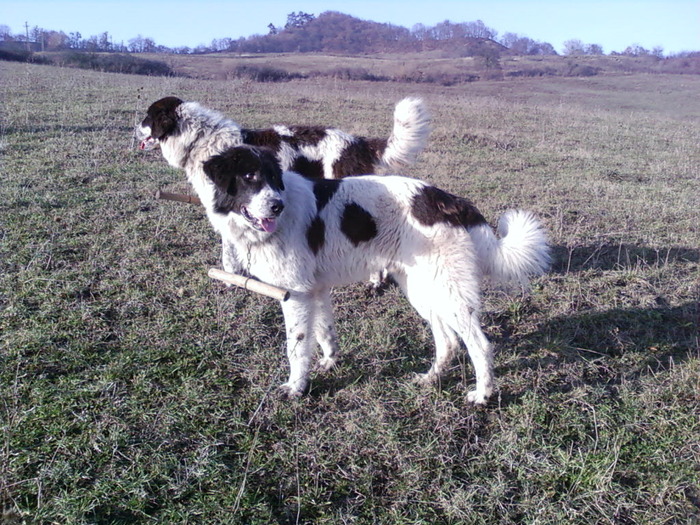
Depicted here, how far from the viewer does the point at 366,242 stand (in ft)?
10.4

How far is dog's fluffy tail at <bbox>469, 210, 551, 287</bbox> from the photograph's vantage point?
3.14m

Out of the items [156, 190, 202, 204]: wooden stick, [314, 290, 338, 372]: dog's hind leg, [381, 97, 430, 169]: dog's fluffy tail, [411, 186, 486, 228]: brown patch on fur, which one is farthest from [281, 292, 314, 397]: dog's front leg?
[381, 97, 430, 169]: dog's fluffy tail

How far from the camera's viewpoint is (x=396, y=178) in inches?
132

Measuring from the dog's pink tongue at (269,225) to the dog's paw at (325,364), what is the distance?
114 centimetres

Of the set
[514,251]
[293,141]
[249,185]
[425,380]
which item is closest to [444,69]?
[293,141]

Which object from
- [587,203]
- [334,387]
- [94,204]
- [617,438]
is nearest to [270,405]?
[334,387]

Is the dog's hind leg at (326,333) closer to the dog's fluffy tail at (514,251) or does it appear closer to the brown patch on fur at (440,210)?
the brown patch on fur at (440,210)

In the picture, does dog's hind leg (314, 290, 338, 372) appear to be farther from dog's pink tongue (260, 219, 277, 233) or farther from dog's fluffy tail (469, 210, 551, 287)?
dog's fluffy tail (469, 210, 551, 287)

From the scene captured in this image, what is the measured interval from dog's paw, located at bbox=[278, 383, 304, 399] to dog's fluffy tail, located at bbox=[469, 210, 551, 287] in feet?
4.96

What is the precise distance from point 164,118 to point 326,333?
2.97m

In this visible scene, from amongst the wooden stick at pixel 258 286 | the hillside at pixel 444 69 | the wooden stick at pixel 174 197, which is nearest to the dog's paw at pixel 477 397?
the wooden stick at pixel 258 286

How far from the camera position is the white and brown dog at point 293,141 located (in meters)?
4.88

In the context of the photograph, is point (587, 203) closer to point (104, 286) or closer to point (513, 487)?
point (513, 487)

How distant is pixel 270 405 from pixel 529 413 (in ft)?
5.49
